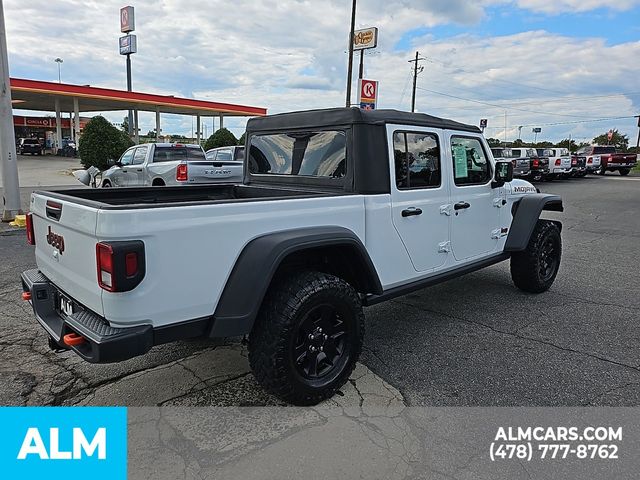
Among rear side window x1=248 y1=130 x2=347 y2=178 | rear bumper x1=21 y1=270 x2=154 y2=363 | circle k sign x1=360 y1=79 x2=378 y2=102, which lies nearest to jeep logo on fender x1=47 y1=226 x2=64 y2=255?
rear bumper x1=21 y1=270 x2=154 y2=363

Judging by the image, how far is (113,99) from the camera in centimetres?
3494

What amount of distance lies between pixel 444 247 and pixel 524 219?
5.11 feet

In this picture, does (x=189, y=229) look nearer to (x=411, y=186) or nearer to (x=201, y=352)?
(x=201, y=352)

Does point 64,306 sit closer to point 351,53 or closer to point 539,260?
point 539,260

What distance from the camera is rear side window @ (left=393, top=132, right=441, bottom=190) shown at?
150 inches

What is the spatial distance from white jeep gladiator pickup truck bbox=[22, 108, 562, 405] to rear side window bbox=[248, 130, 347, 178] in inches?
0.6

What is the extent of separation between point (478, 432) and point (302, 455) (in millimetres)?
1061

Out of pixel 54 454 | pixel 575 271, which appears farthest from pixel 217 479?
pixel 575 271

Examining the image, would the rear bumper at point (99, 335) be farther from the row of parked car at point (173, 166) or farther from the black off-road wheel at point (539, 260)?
the row of parked car at point (173, 166)

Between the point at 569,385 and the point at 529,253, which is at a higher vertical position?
the point at 529,253

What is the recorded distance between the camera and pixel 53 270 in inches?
121

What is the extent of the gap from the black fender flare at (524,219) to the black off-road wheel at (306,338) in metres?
2.59

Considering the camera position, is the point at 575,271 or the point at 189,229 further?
the point at 575,271

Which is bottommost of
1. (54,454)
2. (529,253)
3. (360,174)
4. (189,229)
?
(54,454)
